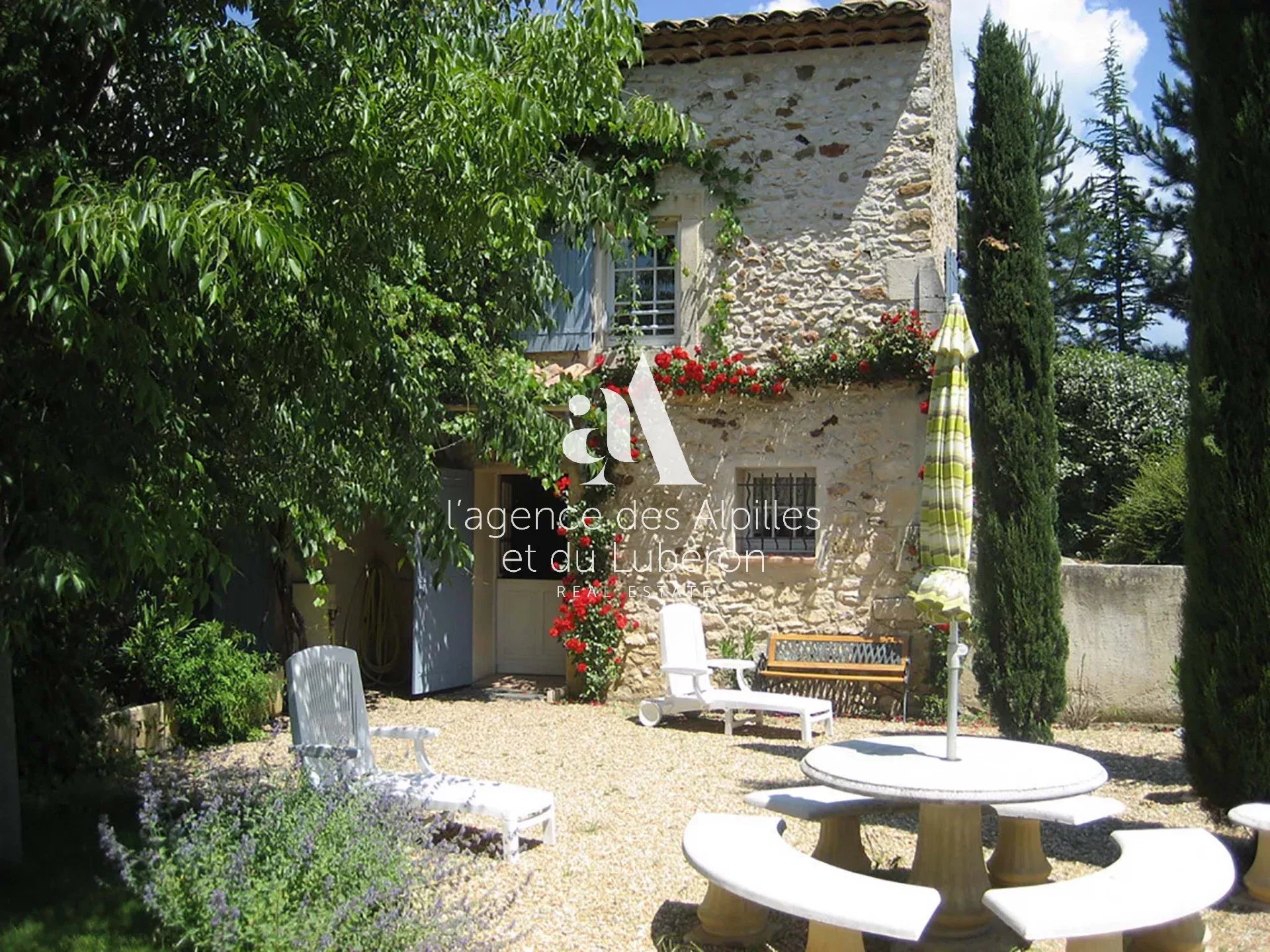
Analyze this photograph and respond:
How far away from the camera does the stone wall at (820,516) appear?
8812mm

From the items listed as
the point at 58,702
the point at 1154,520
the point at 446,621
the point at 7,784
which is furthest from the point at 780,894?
the point at 1154,520

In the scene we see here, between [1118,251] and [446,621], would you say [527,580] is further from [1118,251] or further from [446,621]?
[1118,251]

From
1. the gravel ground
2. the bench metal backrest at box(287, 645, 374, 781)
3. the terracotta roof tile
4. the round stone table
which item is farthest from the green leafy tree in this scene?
the terracotta roof tile

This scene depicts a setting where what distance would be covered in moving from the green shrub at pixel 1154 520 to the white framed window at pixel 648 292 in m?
5.02

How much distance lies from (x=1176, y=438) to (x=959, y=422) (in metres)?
10.7

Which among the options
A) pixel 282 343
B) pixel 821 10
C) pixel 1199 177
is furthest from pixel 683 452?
pixel 282 343

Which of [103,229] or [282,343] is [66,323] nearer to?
[103,229]

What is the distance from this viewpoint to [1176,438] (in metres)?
13.4

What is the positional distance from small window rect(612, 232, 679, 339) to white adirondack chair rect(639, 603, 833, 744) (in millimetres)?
2504

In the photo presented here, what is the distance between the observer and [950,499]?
4.12 metres

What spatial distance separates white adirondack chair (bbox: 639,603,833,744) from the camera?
312 inches

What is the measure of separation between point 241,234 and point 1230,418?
4.22 metres

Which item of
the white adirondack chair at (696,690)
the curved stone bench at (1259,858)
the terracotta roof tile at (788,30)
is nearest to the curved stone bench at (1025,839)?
the curved stone bench at (1259,858)

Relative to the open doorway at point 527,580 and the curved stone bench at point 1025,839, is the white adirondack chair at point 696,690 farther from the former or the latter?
the curved stone bench at point 1025,839
